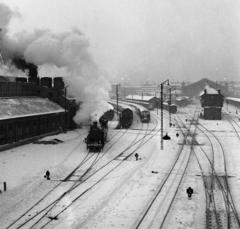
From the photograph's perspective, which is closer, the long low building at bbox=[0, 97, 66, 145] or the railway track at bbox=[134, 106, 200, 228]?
the railway track at bbox=[134, 106, 200, 228]

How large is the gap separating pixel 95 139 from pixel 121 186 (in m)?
11.3

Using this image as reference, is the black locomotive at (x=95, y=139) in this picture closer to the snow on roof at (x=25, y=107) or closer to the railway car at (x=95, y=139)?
the railway car at (x=95, y=139)

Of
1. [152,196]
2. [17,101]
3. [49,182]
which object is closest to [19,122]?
[17,101]

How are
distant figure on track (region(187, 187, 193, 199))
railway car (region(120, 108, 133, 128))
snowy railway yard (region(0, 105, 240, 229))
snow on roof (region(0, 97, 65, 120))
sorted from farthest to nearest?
railway car (region(120, 108, 133, 128)) < snow on roof (region(0, 97, 65, 120)) < distant figure on track (region(187, 187, 193, 199)) < snowy railway yard (region(0, 105, 240, 229))

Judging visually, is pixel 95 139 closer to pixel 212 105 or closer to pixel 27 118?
pixel 27 118

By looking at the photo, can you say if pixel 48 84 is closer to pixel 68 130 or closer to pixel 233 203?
pixel 68 130

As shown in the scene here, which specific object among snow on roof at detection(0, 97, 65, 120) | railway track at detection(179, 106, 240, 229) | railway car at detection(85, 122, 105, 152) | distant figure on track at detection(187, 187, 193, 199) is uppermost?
snow on roof at detection(0, 97, 65, 120)

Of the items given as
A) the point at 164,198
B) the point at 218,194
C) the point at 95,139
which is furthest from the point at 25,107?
the point at 218,194

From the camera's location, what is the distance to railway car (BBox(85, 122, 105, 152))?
2944cm

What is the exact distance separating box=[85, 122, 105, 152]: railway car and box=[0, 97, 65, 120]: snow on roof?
826cm

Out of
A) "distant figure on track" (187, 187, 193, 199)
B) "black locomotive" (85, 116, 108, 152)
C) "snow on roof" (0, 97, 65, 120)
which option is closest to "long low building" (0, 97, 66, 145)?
"snow on roof" (0, 97, 65, 120)

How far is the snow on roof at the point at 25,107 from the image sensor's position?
31.7m

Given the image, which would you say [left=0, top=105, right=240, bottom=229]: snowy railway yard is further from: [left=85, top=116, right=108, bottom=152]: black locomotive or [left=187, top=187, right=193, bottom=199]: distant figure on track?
[left=85, top=116, right=108, bottom=152]: black locomotive

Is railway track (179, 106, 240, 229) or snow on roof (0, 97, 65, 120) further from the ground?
snow on roof (0, 97, 65, 120)
